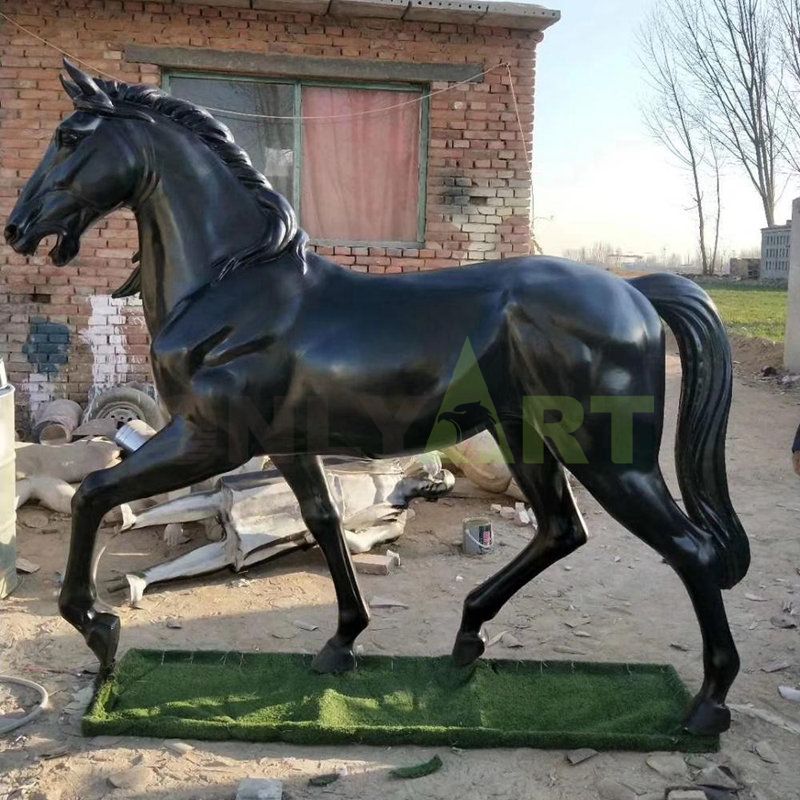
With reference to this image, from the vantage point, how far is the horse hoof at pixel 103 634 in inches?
116

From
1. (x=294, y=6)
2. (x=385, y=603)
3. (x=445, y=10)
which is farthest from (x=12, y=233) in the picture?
(x=445, y=10)

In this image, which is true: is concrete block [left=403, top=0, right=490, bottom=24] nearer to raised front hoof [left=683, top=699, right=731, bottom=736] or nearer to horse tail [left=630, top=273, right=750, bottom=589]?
horse tail [left=630, top=273, right=750, bottom=589]

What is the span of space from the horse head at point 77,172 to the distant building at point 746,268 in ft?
97.4

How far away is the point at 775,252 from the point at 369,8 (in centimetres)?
2316

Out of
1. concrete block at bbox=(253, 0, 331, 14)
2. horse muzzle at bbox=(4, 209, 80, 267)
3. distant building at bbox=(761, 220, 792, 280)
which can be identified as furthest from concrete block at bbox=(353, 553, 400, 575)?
distant building at bbox=(761, 220, 792, 280)

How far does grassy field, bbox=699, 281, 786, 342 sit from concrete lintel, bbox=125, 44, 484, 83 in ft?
27.1

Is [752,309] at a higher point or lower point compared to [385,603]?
higher

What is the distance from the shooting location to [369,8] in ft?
22.5

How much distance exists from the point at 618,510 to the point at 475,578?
215 cm

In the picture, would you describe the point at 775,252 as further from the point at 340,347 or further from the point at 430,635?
the point at 340,347

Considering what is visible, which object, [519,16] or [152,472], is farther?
[519,16]

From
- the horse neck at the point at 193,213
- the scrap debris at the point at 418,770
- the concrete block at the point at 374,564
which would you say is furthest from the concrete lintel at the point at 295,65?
the scrap debris at the point at 418,770

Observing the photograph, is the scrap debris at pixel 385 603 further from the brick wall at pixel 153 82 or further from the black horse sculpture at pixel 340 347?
the brick wall at pixel 153 82

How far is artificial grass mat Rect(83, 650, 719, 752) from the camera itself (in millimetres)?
2811
